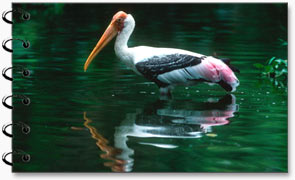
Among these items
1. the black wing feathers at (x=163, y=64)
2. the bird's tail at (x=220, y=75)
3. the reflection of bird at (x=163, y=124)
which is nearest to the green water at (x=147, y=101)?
the reflection of bird at (x=163, y=124)

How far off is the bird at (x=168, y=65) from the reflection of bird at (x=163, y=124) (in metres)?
0.28

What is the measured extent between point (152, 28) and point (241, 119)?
361 centimetres

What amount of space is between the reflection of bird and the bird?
11.2 inches

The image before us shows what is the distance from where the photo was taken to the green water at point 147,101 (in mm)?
7020

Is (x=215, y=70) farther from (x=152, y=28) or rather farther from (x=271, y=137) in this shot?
(x=152, y=28)

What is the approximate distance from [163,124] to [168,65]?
4.36 feet

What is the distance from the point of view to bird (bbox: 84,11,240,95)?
9.21m

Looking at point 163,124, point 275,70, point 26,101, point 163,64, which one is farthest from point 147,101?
point 275,70

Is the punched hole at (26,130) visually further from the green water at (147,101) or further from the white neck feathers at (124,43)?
the white neck feathers at (124,43)

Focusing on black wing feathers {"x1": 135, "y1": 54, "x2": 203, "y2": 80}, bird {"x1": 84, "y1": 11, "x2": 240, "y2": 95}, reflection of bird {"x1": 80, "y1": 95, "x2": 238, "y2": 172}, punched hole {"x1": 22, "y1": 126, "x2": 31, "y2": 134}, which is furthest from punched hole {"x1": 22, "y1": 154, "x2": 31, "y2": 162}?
black wing feathers {"x1": 135, "y1": 54, "x2": 203, "y2": 80}

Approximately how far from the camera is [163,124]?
320 inches

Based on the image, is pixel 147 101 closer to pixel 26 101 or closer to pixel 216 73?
pixel 216 73

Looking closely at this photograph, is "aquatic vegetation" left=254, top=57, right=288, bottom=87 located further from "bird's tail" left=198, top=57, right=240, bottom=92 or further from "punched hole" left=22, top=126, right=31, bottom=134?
"punched hole" left=22, top=126, right=31, bottom=134

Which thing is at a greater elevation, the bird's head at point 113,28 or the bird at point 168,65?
the bird's head at point 113,28
